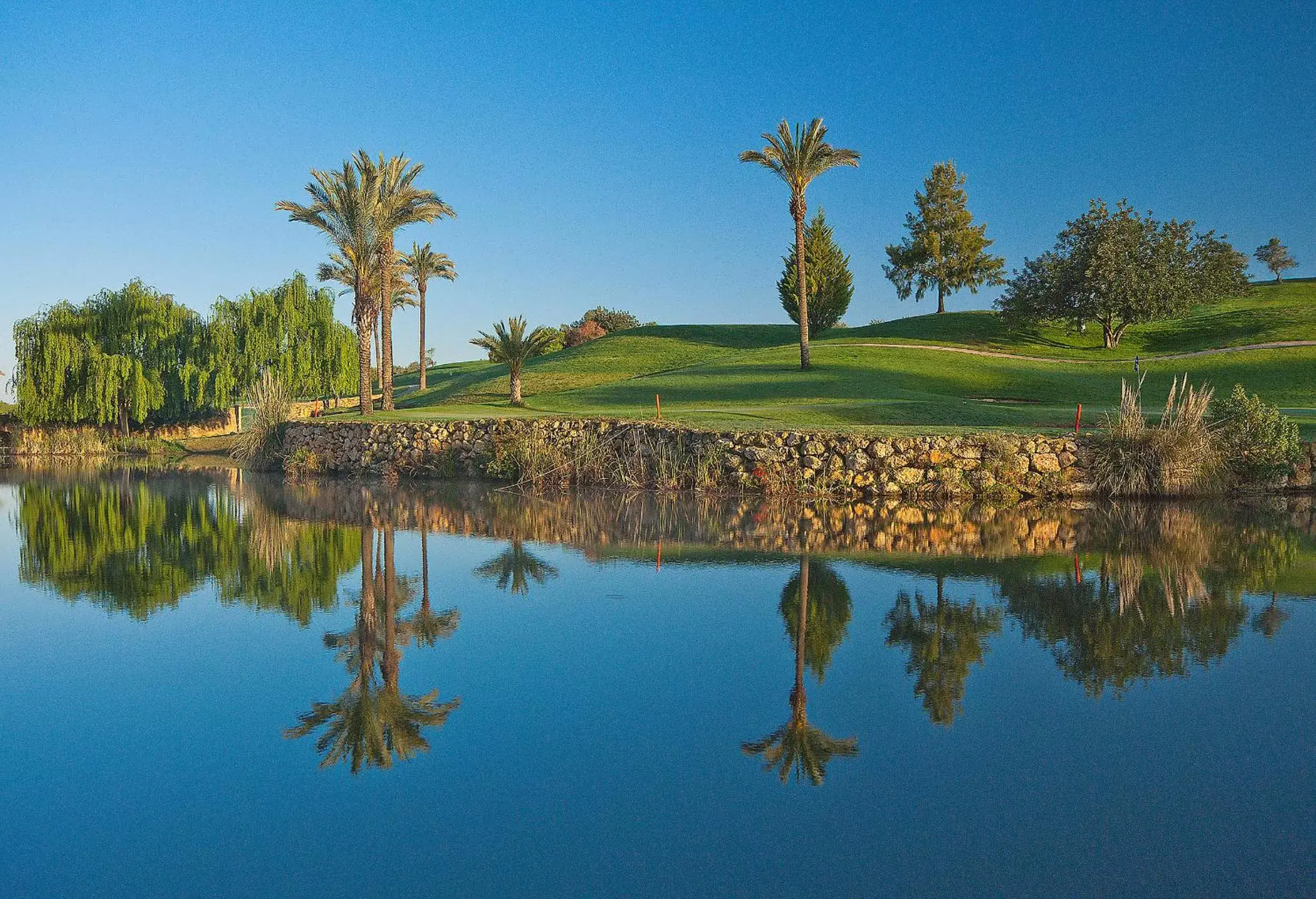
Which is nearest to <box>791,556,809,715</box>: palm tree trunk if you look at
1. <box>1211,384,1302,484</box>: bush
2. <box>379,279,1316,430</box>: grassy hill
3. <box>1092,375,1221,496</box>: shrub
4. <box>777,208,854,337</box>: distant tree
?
<box>1092,375,1221,496</box>: shrub

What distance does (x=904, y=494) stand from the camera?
60.8ft

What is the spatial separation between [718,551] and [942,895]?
802cm

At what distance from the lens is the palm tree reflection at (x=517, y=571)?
964 centimetres

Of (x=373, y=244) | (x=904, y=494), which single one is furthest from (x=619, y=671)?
(x=373, y=244)

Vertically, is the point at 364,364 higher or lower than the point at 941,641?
higher

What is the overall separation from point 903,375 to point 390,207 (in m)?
20.5

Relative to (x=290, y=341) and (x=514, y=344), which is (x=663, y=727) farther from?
(x=290, y=341)

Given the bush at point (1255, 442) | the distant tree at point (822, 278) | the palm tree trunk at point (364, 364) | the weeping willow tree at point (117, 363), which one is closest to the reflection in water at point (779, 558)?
the bush at point (1255, 442)

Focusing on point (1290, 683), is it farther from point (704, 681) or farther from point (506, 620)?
point (506, 620)

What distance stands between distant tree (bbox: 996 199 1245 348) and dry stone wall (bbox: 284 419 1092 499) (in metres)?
33.2

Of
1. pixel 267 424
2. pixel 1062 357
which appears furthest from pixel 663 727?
pixel 1062 357

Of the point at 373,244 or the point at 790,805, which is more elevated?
the point at 373,244

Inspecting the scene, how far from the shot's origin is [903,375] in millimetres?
37156

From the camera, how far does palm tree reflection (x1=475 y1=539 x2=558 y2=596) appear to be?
9641 mm
